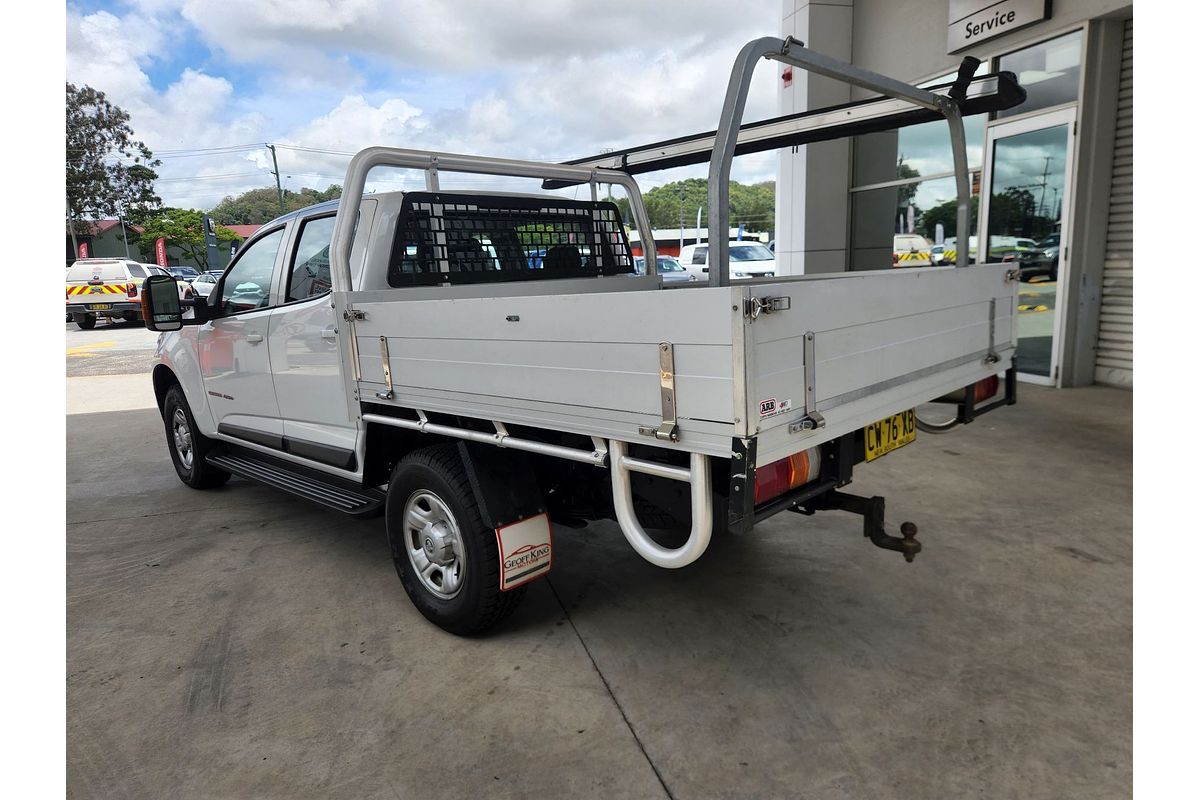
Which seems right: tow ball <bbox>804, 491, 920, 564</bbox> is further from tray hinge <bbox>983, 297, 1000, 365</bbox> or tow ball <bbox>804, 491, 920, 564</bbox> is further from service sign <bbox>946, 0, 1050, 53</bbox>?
service sign <bbox>946, 0, 1050, 53</bbox>

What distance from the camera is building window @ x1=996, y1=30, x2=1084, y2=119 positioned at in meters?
7.11

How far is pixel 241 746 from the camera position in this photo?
2422mm

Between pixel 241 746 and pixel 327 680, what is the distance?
392 millimetres

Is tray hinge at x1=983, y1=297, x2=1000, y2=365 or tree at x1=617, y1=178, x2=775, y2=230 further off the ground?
tree at x1=617, y1=178, x2=775, y2=230

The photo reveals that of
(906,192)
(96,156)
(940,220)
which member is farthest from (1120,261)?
(96,156)

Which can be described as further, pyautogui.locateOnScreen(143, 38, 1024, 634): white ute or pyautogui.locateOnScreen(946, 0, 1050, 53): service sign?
pyautogui.locateOnScreen(946, 0, 1050, 53): service sign

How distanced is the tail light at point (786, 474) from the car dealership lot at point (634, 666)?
0.75 m

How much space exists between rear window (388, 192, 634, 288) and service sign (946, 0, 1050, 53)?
5.71 meters

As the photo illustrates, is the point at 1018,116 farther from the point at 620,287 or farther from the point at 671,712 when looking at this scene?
the point at 671,712

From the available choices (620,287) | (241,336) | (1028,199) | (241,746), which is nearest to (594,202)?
(620,287)

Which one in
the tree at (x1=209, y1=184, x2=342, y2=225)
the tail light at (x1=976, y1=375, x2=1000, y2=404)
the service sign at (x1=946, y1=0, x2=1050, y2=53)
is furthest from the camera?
the tree at (x1=209, y1=184, x2=342, y2=225)

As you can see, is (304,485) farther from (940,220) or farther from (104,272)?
(104,272)

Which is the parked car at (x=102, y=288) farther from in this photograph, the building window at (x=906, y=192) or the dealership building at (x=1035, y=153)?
the building window at (x=906, y=192)

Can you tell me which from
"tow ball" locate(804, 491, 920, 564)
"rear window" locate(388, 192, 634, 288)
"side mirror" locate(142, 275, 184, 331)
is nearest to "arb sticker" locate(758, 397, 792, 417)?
"tow ball" locate(804, 491, 920, 564)
